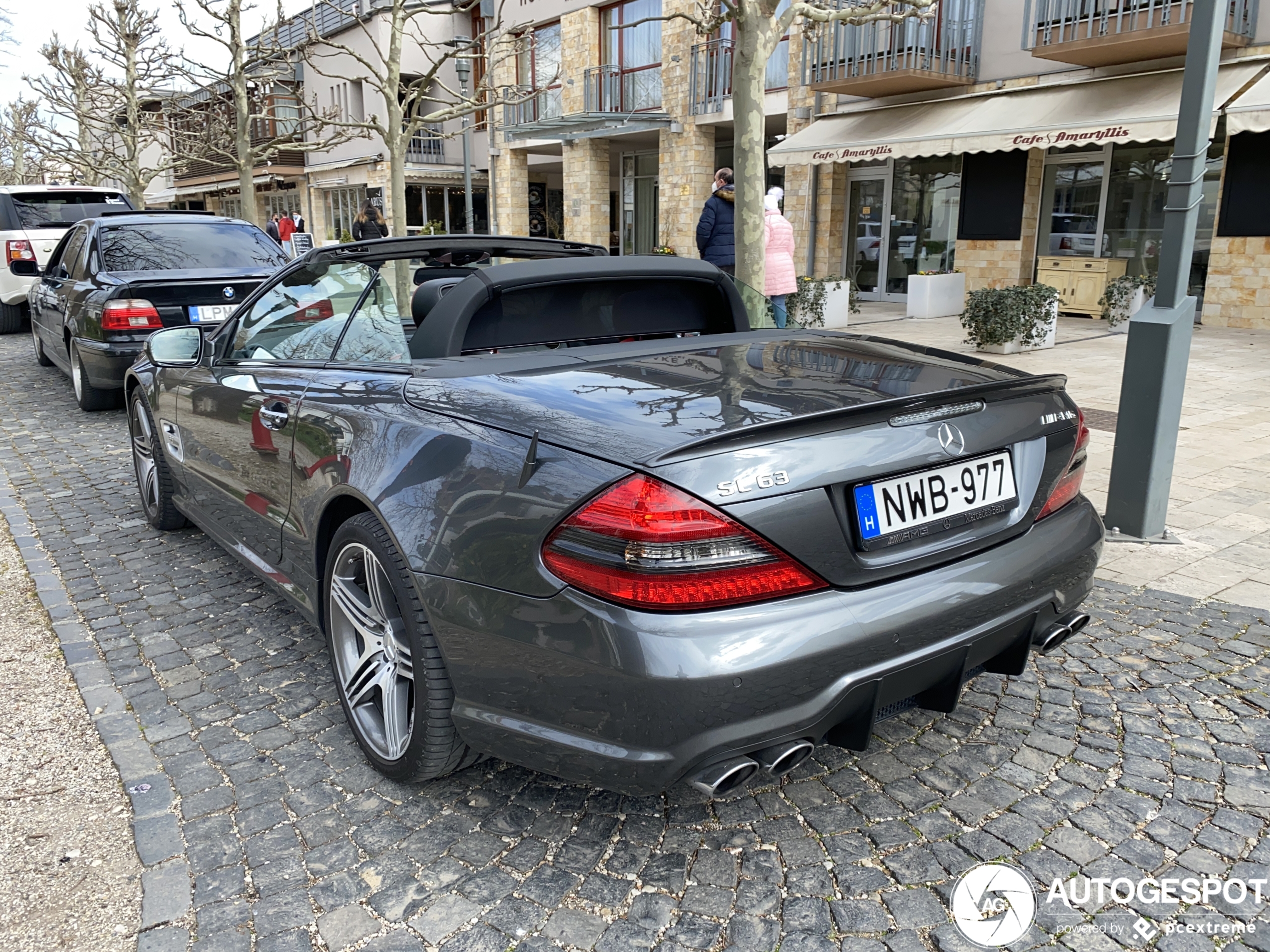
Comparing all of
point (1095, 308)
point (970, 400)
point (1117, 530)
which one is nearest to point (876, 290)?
point (1095, 308)

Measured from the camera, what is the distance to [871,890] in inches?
89.1

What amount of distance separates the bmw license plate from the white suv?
14.9 meters

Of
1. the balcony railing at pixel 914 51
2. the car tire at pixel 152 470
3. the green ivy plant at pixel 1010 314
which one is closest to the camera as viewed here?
the car tire at pixel 152 470

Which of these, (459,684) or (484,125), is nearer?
(459,684)

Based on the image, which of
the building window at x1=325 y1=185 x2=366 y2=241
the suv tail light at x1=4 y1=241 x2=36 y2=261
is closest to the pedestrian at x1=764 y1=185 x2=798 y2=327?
the suv tail light at x1=4 y1=241 x2=36 y2=261

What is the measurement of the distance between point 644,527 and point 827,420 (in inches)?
20.8

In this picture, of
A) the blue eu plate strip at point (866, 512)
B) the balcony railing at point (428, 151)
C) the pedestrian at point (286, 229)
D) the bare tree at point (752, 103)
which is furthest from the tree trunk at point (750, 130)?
the balcony railing at point (428, 151)

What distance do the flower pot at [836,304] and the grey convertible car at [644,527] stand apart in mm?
11594

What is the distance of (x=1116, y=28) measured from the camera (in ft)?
47.1

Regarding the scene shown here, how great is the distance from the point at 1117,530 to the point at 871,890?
3.31 metres

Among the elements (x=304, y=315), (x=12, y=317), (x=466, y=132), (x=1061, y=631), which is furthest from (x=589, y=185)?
(x=1061, y=631)

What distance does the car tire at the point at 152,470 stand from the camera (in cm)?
488

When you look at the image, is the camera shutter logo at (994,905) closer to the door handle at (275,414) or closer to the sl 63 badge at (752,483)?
the sl 63 badge at (752,483)

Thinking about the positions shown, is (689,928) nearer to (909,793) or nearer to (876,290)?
(909,793)
